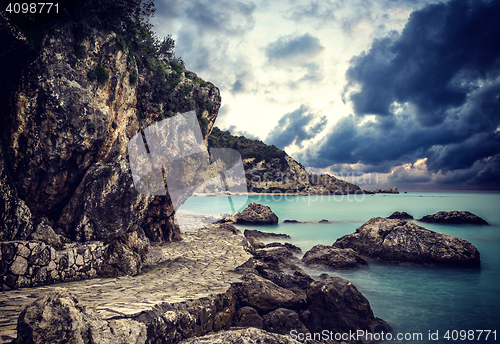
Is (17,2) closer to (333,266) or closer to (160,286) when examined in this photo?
(160,286)

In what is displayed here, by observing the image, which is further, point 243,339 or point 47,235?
point 47,235

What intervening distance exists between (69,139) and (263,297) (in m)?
8.14

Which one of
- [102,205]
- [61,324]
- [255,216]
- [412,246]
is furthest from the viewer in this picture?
[255,216]

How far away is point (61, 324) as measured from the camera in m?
3.51

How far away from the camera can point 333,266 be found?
14.7 metres

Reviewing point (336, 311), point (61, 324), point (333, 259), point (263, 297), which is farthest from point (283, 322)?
point (333, 259)

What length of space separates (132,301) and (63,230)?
190 inches

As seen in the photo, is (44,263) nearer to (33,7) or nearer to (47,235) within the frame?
(47,235)

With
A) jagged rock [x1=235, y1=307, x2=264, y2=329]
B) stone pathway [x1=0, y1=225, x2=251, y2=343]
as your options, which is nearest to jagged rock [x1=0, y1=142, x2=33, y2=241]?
stone pathway [x1=0, y1=225, x2=251, y2=343]

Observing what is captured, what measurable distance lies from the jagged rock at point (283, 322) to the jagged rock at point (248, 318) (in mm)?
208

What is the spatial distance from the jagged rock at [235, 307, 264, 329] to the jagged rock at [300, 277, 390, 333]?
1.57 metres

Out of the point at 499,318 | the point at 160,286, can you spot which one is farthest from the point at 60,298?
the point at 499,318

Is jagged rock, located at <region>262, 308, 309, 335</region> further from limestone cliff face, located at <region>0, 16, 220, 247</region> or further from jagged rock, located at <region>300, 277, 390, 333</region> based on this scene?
limestone cliff face, located at <region>0, 16, 220, 247</region>

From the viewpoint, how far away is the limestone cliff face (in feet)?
24.7
